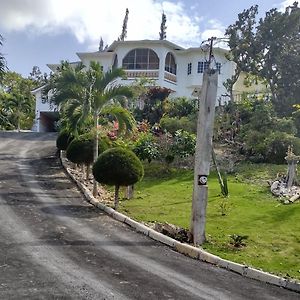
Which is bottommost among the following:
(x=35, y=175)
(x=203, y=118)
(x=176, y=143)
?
(x=35, y=175)

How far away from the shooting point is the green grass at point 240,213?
10445 millimetres

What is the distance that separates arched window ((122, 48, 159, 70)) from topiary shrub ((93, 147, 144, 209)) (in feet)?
98.5

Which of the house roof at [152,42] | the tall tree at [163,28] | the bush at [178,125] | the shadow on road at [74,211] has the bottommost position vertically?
the shadow on road at [74,211]

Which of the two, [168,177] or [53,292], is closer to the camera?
[53,292]

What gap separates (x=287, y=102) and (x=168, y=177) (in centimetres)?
1531

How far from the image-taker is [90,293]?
23.2ft

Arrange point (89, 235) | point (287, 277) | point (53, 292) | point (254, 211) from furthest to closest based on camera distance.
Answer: point (254, 211), point (89, 235), point (287, 277), point (53, 292)

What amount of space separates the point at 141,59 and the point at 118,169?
101 ft

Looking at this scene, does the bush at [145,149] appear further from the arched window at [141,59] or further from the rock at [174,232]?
the arched window at [141,59]

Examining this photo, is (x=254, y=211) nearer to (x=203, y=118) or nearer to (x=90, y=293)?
(x=203, y=118)

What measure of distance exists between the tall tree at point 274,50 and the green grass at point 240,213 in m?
13.3

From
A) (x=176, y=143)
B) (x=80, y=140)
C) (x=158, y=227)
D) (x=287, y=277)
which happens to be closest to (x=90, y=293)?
(x=287, y=277)

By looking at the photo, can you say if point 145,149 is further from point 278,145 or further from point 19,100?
point 19,100

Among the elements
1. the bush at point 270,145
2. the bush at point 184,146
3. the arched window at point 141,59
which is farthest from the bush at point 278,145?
the arched window at point 141,59
